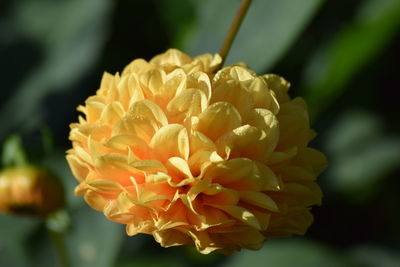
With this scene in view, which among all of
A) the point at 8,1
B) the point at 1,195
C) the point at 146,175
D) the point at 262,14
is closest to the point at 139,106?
the point at 146,175

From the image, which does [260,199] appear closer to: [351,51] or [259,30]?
[259,30]

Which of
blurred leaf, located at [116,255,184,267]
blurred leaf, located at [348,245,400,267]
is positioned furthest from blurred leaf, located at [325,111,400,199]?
blurred leaf, located at [116,255,184,267]

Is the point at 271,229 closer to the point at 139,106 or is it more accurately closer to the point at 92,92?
the point at 139,106

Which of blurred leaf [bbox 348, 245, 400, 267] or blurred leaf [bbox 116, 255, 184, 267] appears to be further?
blurred leaf [bbox 348, 245, 400, 267]

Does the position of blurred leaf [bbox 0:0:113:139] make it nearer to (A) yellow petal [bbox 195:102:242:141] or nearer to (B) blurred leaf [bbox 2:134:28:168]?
(B) blurred leaf [bbox 2:134:28:168]

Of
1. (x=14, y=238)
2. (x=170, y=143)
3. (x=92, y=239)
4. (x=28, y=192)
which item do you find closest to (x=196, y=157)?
(x=170, y=143)

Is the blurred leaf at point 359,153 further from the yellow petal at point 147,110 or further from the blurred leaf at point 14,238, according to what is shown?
the yellow petal at point 147,110
